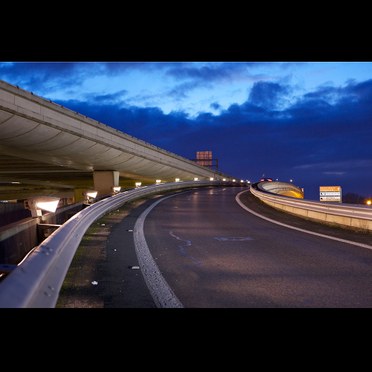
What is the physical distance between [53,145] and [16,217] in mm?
19420

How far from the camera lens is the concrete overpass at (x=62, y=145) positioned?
26.4 m

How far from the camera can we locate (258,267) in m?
7.36

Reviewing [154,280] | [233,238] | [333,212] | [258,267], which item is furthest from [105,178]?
[154,280]

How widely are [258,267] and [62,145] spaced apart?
29210mm

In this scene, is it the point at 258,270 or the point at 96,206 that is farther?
the point at 96,206

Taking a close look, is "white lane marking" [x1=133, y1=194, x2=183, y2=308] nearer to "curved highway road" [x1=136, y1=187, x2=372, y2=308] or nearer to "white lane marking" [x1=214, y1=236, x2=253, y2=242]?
"curved highway road" [x1=136, y1=187, x2=372, y2=308]

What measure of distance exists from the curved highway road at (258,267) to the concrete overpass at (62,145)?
57.4ft

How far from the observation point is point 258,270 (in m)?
7.11

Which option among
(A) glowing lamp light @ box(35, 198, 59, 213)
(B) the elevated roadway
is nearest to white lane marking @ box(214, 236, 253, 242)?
(B) the elevated roadway
